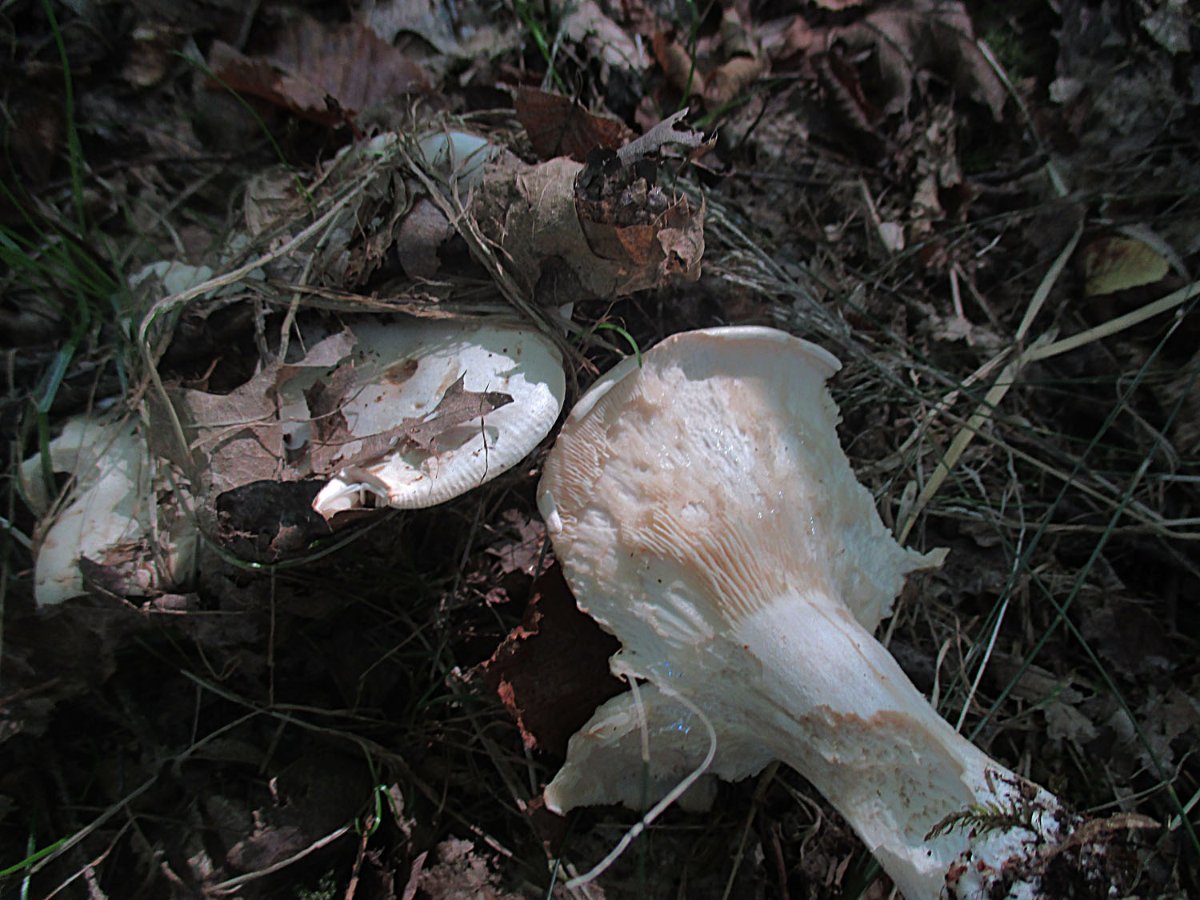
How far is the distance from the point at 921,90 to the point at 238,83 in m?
2.73

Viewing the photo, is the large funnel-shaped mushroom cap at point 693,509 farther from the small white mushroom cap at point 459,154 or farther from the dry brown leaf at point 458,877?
the small white mushroom cap at point 459,154

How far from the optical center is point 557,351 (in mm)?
2031

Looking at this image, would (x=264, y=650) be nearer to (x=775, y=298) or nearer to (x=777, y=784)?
(x=777, y=784)

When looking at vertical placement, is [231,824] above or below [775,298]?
below

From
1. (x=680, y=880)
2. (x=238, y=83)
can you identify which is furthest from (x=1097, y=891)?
(x=238, y=83)

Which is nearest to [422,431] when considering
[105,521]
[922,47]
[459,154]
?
[459,154]

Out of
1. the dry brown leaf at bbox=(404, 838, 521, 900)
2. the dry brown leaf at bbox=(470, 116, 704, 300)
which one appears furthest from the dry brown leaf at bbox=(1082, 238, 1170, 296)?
the dry brown leaf at bbox=(404, 838, 521, 900)

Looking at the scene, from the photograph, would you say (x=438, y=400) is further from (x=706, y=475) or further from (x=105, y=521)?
(x=105, y=521)

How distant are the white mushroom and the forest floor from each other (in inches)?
12.5

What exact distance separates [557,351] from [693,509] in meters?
0.65

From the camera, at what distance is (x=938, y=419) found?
2.52m

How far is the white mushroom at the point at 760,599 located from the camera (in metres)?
1.53

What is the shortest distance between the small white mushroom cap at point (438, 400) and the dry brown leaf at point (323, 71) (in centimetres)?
116

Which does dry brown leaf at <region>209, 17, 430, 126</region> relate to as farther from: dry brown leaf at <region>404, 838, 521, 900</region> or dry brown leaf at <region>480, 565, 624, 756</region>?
dry brown leaf at <region>404, 838, 521, 900</region>
